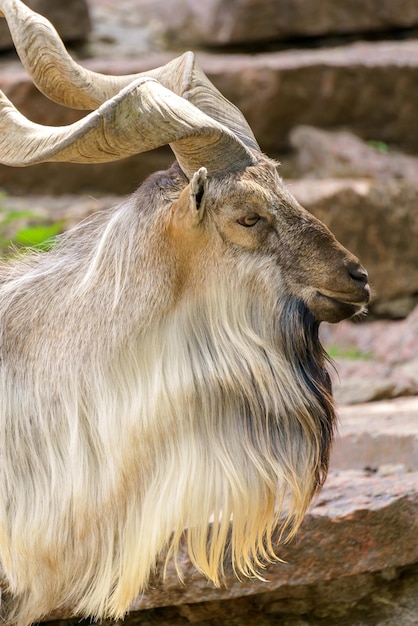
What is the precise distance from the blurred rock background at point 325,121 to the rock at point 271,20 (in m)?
0.01

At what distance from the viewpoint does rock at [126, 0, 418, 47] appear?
11.0 meters

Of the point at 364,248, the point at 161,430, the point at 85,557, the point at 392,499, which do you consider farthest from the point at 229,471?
the point at 364,248

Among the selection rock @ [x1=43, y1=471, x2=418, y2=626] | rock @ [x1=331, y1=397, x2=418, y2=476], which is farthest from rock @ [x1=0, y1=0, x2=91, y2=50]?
rock @ [x1=43, y1=471, x2=418, y2=626]

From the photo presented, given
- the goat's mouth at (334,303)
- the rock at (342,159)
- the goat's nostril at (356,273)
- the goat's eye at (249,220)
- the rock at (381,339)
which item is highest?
the rock at (342,159)

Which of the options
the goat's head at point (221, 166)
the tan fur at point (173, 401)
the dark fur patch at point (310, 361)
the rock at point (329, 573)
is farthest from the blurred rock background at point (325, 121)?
the goat's head at point (221, 166)

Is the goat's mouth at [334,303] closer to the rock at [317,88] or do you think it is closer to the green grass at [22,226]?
the green grass at [22,226]

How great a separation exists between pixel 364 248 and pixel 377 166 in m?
0.80

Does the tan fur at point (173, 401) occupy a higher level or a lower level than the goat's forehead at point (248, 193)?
lower

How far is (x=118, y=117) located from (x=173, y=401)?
950mm

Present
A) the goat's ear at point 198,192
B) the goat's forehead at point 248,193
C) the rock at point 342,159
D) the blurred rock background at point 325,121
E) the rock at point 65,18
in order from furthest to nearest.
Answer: the rock at point 65,18 < the rock at point 342,159 < the blurred rock background at point 325,121 < the goat's forehead at point 248,193 < the goat's ear at point 198,192

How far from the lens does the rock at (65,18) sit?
1023cm

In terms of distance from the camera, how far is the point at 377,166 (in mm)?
9930

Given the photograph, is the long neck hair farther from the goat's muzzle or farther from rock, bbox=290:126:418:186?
rock, bbox=290:126:418:186

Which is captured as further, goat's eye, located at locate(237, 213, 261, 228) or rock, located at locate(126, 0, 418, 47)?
rock, located at locate(126, 0, 418, 47)
